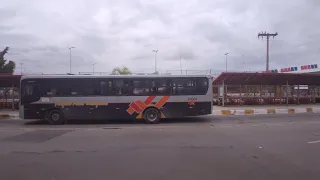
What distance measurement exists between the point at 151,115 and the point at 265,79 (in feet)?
49.8

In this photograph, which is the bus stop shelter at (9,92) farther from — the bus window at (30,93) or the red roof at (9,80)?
the bus window at (30,93)

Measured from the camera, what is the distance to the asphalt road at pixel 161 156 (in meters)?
5.77

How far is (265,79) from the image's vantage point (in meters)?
26.3

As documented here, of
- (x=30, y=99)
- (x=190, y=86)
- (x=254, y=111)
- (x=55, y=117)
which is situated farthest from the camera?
(x=254, y=111)

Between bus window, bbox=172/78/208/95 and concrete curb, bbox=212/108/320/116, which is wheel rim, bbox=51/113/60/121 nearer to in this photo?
bus window, bbox=172/78/208/95

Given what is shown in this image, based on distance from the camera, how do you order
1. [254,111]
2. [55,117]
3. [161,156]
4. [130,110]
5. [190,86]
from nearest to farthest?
[161,156], [55,117], [130,110], [190,86], [254,111]

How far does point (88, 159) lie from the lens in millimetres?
7027

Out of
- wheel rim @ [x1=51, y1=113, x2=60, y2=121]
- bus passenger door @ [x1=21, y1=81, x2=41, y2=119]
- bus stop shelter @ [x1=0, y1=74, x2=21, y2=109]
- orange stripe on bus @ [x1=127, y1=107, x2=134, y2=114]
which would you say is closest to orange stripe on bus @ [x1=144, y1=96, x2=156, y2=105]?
orange stripe on bus @ [x1=127, y1=107, x2=134, y2=114]

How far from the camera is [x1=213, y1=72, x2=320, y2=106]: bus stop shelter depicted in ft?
84.2

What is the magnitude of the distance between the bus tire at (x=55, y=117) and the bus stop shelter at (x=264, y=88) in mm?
14398

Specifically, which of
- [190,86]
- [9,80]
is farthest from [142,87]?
A: [9,80]

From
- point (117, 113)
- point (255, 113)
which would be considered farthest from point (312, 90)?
point (117, 113)

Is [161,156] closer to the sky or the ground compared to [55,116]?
closer to the ground

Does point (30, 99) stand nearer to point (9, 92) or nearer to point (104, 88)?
point (104, 88)
